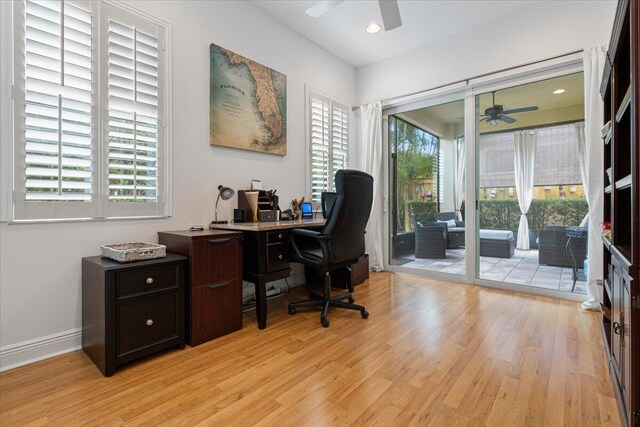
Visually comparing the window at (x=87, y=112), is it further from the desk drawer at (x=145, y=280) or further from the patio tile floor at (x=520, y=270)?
the patio tile floor at (x=520, y=270)

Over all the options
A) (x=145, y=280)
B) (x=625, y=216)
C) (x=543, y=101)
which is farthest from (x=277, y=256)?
(x=543, y=101)

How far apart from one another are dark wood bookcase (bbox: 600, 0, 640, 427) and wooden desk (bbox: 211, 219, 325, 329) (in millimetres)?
2051

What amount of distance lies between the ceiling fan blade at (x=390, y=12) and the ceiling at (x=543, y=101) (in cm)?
188

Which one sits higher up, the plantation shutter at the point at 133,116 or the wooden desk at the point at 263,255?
the plantation shutter at the point at 133,116

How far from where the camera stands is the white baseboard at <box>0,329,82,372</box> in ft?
6.11

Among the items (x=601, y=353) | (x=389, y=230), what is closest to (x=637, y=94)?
(x=601, y=353)

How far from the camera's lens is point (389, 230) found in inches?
179

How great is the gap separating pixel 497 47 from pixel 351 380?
3.78 m

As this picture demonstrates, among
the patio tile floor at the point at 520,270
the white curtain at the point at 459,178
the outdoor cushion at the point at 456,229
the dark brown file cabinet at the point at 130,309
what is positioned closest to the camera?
the dark brown file cabinet at the point at 130,309

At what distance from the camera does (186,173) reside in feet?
8.87

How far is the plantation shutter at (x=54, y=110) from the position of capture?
6.21ft

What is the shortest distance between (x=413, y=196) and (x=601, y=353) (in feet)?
8.99

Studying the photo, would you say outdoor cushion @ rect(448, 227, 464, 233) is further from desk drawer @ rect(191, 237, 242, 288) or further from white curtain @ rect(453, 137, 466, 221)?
desk drawer @ rect(191, 237, 242, 288)

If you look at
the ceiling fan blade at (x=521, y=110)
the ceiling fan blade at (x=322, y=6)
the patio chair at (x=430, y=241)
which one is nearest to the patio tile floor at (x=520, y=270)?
the patio chair at (x=430, y=241)
